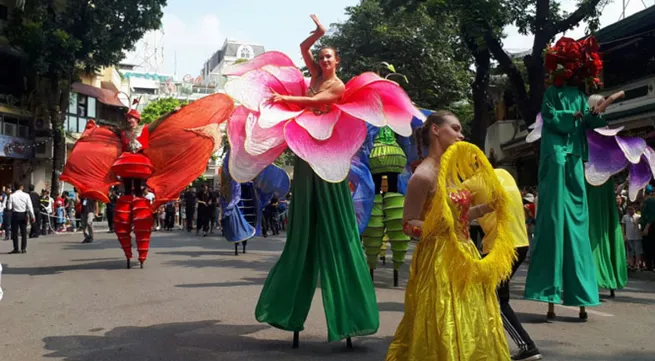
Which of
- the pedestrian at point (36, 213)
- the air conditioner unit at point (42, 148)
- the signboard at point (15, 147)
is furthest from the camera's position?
the air conditioner unit at point (42, 148)

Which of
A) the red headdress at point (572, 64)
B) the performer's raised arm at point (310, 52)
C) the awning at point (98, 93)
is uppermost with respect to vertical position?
the awning at point (98, 93)

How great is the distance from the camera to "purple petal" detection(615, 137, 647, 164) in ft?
23.0

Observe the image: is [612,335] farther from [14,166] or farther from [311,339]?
[14,166]

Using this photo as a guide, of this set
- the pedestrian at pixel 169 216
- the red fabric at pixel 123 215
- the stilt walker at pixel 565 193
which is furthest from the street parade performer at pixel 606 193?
the pedestrian at pixel 169 216

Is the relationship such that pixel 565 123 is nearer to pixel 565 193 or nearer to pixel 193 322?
pixel 565 193

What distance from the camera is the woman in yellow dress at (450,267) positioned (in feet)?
10.8

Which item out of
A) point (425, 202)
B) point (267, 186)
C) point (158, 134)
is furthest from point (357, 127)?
point (267, 186)

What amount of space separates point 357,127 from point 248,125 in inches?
30.4

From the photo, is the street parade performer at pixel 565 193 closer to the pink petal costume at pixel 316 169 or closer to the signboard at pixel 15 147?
the pink petal costume at pixel 316 169

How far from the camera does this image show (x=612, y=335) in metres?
5.57

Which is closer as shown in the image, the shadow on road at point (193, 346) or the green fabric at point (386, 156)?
the shadow on road at point (193, 346)

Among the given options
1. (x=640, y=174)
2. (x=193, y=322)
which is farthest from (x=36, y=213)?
(x=640, y=174)

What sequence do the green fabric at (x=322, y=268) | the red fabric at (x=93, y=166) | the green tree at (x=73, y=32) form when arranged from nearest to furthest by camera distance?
the green fabric at (x=322, y=268) → the red fabric at (x=93, y=166) → the green tree at (x=73, y=32)

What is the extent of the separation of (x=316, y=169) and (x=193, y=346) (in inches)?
68.5
